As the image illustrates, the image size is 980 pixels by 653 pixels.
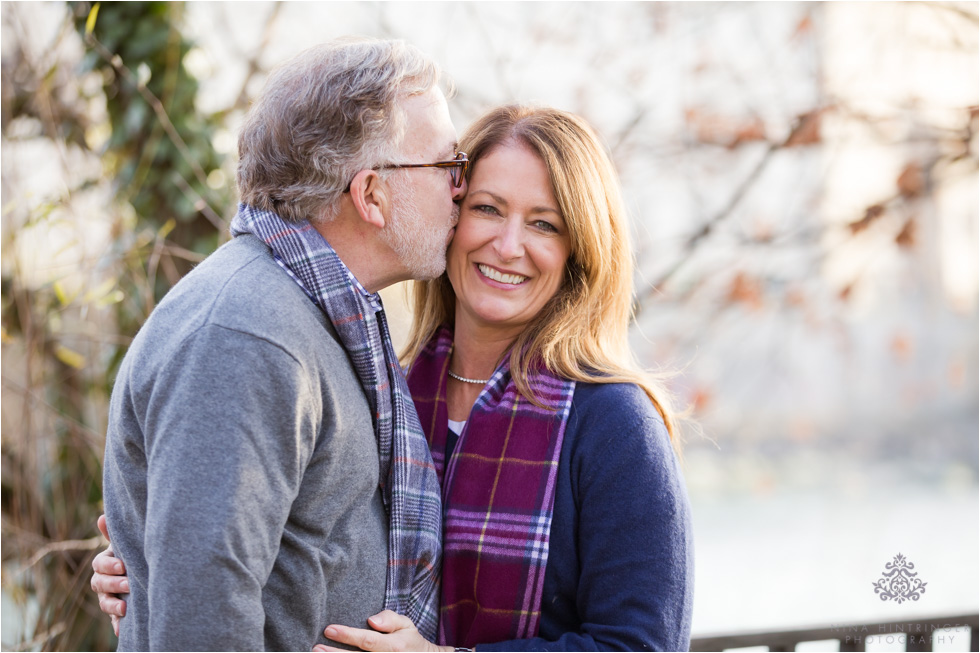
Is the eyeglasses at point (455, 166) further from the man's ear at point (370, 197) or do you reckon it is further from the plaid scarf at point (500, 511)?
the plaid scarf at point (500, 511)

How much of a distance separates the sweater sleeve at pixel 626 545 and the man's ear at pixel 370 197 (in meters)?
0.65

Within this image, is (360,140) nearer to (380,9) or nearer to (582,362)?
(582,362)

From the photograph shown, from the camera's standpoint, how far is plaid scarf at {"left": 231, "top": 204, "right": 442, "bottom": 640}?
5.06ft

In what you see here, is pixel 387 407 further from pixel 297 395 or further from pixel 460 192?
pixel 460 192

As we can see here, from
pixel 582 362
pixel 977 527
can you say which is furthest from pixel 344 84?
pixel 977 527

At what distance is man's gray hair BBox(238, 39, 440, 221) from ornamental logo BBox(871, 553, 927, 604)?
6.57 ft

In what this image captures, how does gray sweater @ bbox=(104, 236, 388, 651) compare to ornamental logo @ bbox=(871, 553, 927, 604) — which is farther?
ornamental logo @ bbox=(871, 553, 927, 604)

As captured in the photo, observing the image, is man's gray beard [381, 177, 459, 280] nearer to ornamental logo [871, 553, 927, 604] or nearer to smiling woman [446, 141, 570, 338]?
smiling woman [446, 141, 570, 338]

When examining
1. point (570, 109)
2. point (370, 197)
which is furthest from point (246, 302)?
point (570, 109)

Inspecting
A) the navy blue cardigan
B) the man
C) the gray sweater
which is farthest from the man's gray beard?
the navy blue cardigan

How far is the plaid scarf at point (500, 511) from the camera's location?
5.49ft

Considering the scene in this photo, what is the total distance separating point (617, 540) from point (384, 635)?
506 mm

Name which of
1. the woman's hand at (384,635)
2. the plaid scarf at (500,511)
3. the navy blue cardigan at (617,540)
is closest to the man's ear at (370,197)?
the plaid scarf at (500,511)

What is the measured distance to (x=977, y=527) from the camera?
643 centimetres
